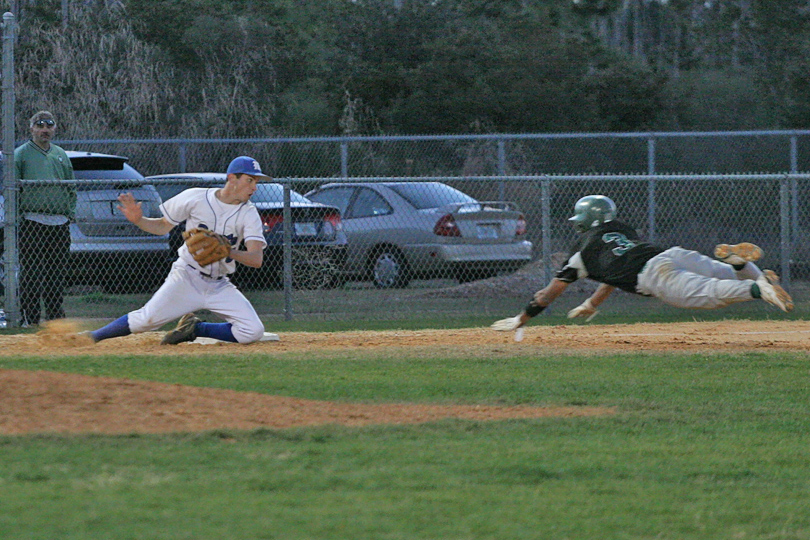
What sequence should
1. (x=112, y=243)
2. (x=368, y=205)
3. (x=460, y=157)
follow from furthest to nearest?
(x=460, y=157) → (x=368, y=205) → (x=112, y=243)

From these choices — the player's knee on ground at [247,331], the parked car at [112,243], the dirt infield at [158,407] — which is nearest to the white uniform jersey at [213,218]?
the player's knee on ground at [247,331]

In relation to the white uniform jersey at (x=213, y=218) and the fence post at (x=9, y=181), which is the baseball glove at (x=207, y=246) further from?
the fence post at (x=9, y=181)

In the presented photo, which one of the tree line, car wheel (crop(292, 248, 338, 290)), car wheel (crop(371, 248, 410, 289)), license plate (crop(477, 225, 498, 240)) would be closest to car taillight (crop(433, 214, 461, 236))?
license plate (crop(477, 225, 498, 240))

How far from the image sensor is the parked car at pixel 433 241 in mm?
13664

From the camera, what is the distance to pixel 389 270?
14.0m

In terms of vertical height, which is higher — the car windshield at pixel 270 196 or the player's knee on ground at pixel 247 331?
the car windshield at pixel 270 196

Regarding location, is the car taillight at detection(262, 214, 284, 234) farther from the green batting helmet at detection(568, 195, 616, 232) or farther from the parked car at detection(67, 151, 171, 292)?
the green batting helmet at detection(568, 195, 616, 232)

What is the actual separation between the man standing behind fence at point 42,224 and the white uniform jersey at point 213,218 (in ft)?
9.30

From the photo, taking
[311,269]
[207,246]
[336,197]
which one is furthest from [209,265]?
[336,197]

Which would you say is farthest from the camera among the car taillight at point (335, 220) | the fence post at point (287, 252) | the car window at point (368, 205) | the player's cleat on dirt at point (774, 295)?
the car window at point (368, 205)

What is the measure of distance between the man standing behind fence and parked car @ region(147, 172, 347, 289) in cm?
124

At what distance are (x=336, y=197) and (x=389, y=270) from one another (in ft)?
7.75

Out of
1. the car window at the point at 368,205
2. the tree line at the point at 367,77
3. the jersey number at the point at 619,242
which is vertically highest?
the tree line at the point at 367,77

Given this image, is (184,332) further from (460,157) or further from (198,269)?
(460,157)
